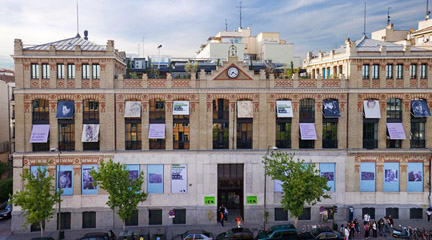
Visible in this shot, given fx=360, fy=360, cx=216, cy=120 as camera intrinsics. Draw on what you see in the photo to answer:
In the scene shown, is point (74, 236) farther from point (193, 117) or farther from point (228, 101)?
point (228, 101)

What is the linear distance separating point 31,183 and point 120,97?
39.9 feet

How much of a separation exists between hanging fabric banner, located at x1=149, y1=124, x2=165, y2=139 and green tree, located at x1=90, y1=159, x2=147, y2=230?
5.15 meters

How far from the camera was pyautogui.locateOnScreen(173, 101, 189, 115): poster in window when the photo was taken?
39.4 metres

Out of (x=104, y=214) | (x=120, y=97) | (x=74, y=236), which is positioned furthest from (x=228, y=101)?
(x=74, y=236)

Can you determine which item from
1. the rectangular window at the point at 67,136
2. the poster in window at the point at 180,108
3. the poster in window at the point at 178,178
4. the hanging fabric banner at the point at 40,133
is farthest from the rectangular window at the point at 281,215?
the hanging fabric banner at the point at 40,133

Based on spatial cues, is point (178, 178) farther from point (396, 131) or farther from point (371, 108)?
point (396, 131)

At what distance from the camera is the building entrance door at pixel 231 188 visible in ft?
133

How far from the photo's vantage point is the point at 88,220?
→ 3897 centimetres

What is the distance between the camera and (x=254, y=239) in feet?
114

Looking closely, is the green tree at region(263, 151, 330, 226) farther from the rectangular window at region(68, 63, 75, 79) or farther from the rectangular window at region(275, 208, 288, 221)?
the rectangular window at region(68, 63, 75, 79)

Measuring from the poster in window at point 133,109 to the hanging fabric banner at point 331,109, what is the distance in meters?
20.6

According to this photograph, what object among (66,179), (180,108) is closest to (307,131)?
(180,108)

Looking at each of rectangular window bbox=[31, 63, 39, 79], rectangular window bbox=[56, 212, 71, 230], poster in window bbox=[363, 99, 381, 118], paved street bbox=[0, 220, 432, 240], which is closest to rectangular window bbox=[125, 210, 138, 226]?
paved street bbox=[0, 220, 432, 240]

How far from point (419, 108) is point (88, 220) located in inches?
1516
